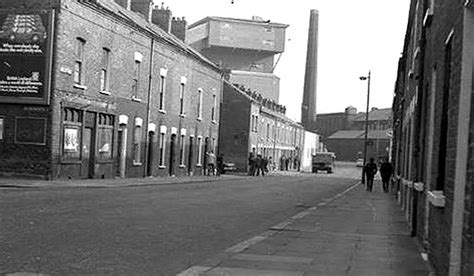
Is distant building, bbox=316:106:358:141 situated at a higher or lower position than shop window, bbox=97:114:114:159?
higher

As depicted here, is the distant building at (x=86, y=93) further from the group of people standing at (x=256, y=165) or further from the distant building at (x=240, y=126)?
the distant building at (x=240, y=126)

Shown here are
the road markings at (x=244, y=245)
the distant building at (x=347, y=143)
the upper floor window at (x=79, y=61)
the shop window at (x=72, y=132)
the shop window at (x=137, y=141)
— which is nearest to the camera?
the road markings at (x=244, y=245)

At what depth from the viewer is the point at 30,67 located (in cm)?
2778

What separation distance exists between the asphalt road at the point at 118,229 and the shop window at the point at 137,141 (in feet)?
45.0

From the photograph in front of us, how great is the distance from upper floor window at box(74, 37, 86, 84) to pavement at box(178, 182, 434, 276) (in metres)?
15.4

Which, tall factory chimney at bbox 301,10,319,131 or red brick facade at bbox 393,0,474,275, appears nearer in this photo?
red brick facade at bbox 393,0,474,275

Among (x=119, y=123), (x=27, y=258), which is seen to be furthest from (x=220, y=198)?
(x=27, y=258)

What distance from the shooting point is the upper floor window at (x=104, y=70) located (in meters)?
31.9

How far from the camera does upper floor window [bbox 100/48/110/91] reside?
105ft

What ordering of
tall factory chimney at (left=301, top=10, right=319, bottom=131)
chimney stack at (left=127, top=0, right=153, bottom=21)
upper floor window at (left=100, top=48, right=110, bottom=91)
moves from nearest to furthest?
upper floor window at (left=100, top=48, right=110, bottom=91) → chimney stack at (left=127, top=0, right=153, bottom=21) → tall factory chimney at (left=301, top=10, right=319, bottom=131)

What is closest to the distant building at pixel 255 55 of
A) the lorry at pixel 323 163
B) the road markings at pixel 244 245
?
A: the lorry at pixel 323 163

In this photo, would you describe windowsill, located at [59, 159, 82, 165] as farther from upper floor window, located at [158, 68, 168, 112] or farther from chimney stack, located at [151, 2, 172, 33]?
chimney stack, located at [151, 2, 172, 33]

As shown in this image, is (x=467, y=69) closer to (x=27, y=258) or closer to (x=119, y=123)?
(x=27, y=258)

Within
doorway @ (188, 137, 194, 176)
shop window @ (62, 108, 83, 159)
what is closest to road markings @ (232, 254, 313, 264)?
shop window @ (62, 108, 83, 159)
